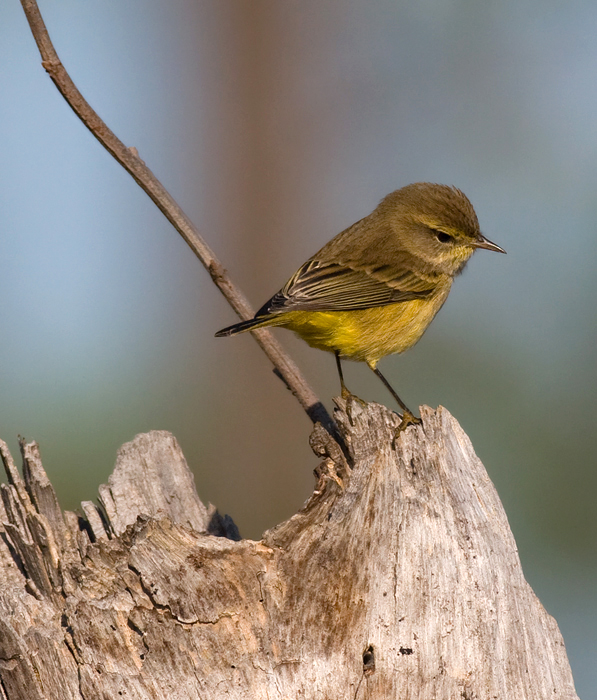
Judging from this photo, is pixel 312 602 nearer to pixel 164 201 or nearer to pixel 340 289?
pixel 164 201

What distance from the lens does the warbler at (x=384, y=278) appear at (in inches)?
171

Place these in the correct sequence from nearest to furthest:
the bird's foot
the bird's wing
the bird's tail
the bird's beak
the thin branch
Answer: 1. the thin branch
2. the bird's foot
3. the bird's tail
4. the bird's wing
5. the bird's beak

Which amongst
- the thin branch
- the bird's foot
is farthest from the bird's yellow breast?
the bird's foot

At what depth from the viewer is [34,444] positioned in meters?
3.15

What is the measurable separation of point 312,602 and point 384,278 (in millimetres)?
2574

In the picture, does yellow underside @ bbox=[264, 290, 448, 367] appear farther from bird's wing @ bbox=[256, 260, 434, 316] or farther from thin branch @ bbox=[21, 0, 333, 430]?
thin branch @ bbox=[21, 0, 333, 430]

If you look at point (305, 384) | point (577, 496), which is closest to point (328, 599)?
point (305, 384)

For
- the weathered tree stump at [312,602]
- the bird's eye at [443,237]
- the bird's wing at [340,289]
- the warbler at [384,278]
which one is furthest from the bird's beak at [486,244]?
the weathered tree stump at [312,602]

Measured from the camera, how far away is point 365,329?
14.8 ft

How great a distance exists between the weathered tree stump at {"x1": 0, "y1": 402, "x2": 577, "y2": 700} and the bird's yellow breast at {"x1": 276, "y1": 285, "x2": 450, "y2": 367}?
4.47 ft

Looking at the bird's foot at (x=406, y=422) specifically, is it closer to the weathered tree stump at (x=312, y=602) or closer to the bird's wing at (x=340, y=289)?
the weathered tree stump at (x=312, y=602)

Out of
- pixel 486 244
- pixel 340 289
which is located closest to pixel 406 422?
pixel 340 289

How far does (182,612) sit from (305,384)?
4.57 feet

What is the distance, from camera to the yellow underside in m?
4.35
